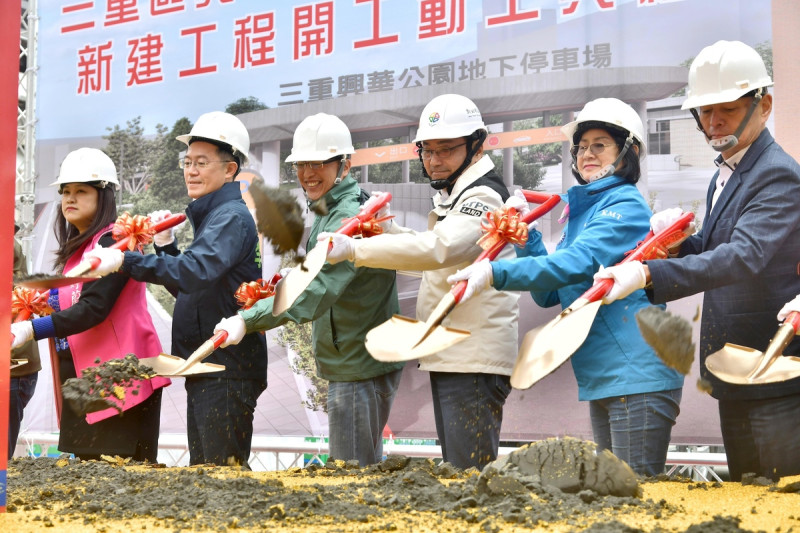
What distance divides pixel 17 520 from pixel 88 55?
4212 millimetres

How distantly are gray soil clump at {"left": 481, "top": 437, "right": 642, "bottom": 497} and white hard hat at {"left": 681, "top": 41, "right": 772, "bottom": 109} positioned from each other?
1.07 m

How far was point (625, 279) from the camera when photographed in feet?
7.82

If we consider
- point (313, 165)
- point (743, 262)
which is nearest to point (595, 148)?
point (743, 262)

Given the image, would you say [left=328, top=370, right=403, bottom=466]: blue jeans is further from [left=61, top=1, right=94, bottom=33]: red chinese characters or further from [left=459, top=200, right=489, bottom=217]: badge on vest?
[left=61, top=1, right=94, bottom=33]: red chinese characters

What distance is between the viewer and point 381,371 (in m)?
3.11

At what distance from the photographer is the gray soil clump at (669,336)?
7.42 ft

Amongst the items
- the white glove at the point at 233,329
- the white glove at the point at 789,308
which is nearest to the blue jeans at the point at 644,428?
the white glove at the point at 789,308

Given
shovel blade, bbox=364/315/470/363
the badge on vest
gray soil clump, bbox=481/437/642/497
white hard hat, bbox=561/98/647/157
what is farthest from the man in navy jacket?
white hard hat, bbox=561/98/647/157

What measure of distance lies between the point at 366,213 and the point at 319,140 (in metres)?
0.44

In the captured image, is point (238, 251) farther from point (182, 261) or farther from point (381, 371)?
point (381, 371)

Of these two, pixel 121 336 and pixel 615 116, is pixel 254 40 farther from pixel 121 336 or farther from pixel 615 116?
pixel 615 116

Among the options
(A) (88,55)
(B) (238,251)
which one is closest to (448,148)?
(B) (238,251)

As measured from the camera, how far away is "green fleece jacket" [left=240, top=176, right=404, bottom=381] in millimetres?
3045

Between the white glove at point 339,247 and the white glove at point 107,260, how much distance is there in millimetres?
795
